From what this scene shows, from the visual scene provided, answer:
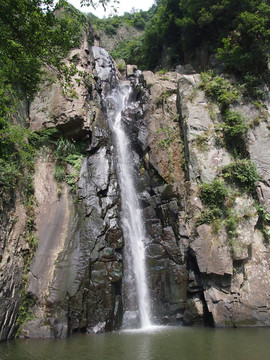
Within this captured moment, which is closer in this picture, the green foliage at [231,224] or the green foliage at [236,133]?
the green foliage at [231,224]

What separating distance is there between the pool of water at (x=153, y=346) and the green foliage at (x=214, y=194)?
454 cm

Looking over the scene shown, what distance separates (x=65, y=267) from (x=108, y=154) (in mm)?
6017

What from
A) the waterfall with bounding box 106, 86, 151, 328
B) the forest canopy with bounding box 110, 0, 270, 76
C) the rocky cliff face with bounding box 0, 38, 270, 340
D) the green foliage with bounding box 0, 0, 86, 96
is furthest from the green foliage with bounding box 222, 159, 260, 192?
the green foliage with bounding box 0, 0, 86, 96

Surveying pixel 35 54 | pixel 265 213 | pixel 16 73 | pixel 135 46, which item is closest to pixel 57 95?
pixel 16 73

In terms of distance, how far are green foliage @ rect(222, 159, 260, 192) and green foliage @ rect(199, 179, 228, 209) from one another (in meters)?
0.79

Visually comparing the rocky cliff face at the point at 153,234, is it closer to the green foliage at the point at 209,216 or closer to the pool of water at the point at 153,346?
the green foliage at the point at 209,216

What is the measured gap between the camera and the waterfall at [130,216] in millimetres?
9992

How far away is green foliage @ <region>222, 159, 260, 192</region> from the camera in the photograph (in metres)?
11.2

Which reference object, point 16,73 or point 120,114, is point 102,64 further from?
point 16,73

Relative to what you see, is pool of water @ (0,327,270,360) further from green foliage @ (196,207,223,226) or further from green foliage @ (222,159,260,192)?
green foliage @ (222,159,260,192)

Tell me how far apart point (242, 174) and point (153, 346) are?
25.6 ft

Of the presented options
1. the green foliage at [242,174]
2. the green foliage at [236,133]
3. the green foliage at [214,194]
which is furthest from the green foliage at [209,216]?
the green foliage at [236,133]

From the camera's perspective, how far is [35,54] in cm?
670

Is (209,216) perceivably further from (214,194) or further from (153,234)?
(153,234)
